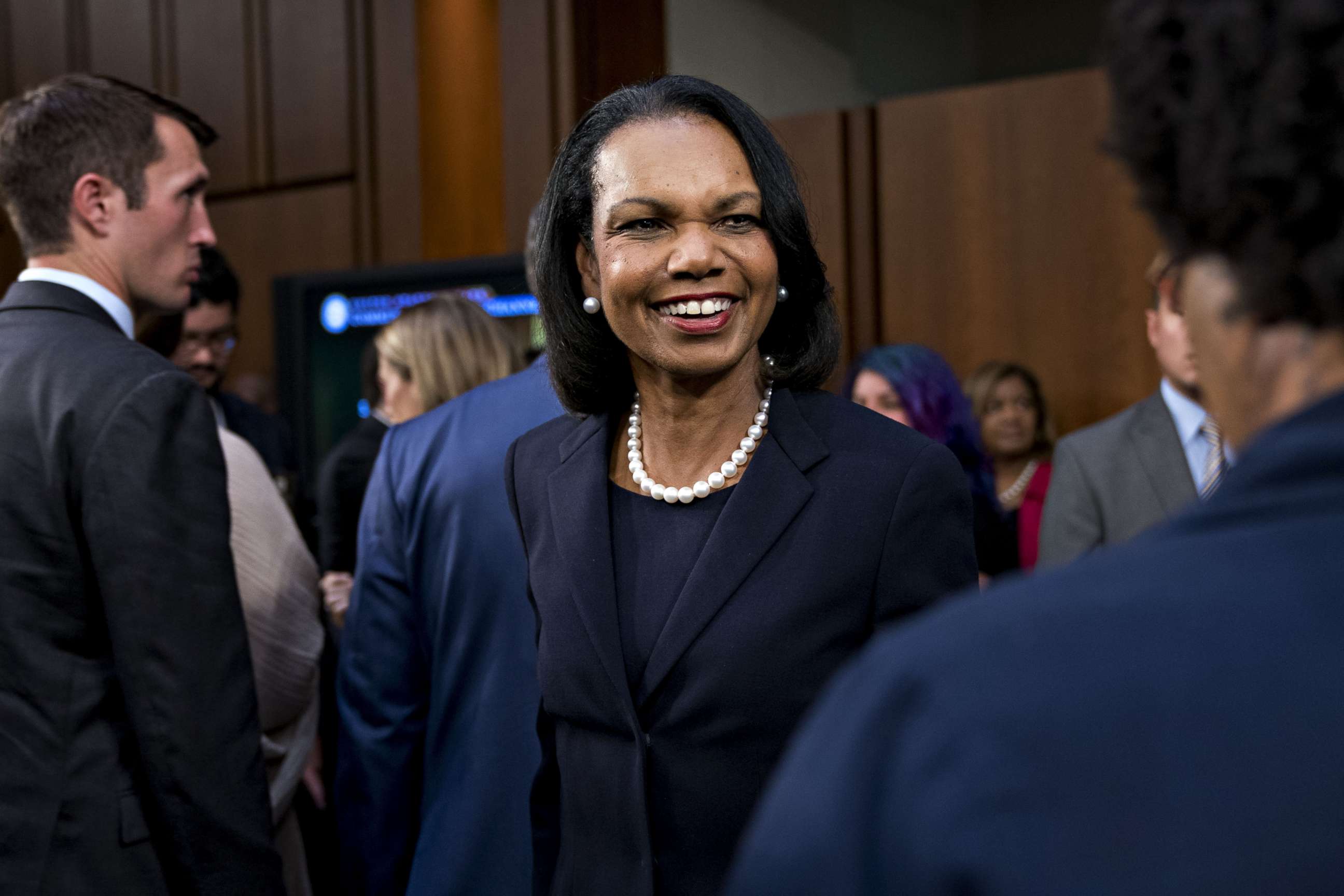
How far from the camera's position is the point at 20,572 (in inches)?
66.4

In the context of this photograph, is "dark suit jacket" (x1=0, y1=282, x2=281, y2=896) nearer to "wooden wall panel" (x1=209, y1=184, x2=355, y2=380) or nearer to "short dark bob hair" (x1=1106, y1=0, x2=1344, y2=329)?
"short dark bob hair" (x1=1106, y1=0, x2=1344, y2=329)

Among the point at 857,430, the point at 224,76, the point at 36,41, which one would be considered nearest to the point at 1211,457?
the point at 857,430

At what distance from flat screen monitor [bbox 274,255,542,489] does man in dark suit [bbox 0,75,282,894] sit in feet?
10.2

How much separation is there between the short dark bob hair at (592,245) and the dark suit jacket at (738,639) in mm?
170

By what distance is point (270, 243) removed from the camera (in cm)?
605

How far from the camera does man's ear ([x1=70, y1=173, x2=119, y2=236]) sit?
6.45 ft

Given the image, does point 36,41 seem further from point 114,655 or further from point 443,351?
point 114,655

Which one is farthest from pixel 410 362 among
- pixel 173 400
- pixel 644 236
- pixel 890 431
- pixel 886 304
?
pixel 886 304

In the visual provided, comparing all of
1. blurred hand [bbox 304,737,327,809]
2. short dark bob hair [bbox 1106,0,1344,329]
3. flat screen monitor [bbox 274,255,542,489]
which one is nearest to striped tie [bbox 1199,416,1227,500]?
blurred hand [bbox 304,737,327,809]

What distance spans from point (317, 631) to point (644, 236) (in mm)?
1190

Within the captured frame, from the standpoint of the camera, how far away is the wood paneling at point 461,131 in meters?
5.37

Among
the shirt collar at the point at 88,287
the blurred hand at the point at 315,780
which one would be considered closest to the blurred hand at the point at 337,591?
the blurred hand at the point at 315,780

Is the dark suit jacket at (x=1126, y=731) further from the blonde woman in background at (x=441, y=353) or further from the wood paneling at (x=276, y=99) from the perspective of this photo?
the wood paneling at (x=276, y=99)

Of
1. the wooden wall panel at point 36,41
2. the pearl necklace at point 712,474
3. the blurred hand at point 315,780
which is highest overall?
the wooden wall panel at point 36,41
